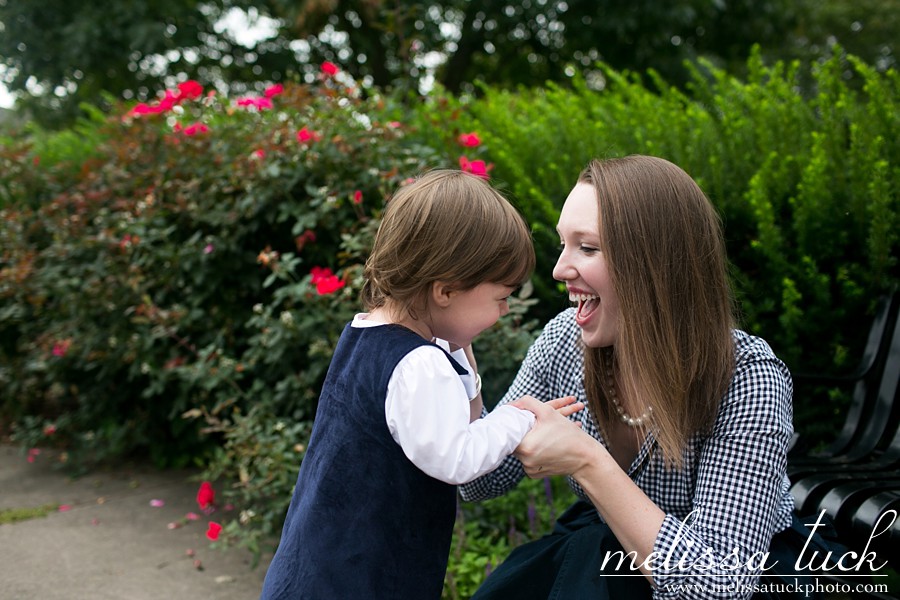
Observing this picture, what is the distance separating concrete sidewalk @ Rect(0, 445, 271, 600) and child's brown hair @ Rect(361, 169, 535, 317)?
193cm

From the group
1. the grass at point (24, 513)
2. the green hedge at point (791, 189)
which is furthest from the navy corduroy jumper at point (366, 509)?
the grass at point (24, 513)

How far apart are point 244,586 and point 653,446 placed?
201 cm

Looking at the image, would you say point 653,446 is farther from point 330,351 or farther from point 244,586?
point 244,586

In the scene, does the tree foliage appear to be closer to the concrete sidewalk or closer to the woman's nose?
the concrete sidewalk

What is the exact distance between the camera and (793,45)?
57.3 ft

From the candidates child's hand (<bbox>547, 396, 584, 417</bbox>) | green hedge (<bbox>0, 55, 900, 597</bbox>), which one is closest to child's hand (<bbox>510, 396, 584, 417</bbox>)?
child's hand (<bbox>547, 396, 584, 417</bbox>)

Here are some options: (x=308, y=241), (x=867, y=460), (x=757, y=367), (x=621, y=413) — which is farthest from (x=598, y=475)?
(x=308, y=241)

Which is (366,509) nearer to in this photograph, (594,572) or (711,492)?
(594,572)

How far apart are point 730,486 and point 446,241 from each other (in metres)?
0.77

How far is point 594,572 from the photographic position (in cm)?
173

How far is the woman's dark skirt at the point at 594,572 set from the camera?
172 centimetres

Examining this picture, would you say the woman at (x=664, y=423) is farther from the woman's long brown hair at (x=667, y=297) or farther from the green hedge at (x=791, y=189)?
the green hedge at (x=791, y=189)

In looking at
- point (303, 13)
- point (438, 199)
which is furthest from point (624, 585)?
point (303, 13)

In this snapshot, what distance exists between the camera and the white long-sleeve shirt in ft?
5.00
